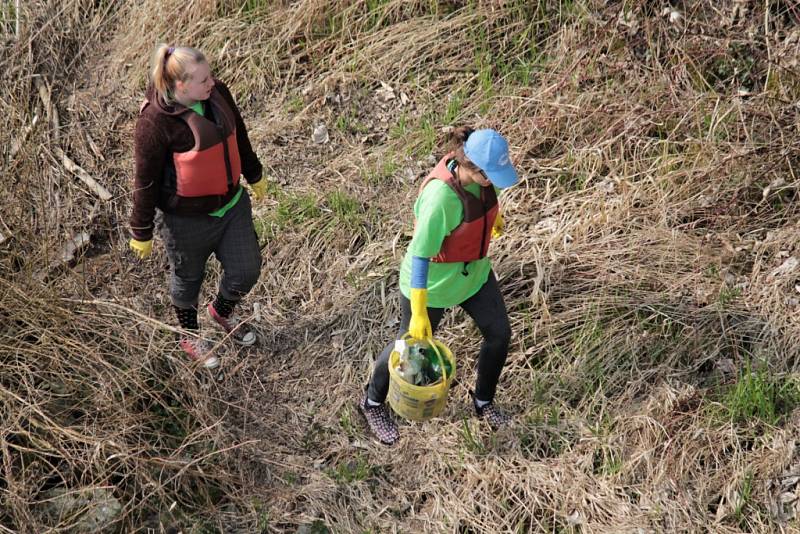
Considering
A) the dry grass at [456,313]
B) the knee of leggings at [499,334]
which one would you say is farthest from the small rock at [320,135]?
the knee of leggings at [499,334]

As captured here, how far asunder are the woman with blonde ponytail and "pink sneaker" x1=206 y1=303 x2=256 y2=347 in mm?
185

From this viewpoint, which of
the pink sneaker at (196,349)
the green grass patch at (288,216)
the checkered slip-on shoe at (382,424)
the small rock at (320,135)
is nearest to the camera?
the checkered slip-on shoe at (382,424)

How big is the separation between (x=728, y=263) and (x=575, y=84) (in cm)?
156

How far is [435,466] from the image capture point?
160 inches

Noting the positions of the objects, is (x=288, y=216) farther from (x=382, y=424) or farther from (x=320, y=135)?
(x=382, y=424)

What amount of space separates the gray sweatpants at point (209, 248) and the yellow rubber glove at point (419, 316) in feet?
3.68

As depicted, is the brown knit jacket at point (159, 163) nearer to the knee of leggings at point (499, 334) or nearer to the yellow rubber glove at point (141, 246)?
the yellow rubber glove at point (141, 246)

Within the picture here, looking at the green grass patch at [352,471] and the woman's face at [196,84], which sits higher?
the woman's face at [196,84]

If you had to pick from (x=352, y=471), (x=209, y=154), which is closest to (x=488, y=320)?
(x=352, y=471)

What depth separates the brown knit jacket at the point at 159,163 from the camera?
3682 millimetres

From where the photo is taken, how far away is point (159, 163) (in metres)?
3.76

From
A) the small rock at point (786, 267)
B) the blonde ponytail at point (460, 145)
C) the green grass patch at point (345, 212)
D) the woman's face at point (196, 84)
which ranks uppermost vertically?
the woman's face at point (196, 84)

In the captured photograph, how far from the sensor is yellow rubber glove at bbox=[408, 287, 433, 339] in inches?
137

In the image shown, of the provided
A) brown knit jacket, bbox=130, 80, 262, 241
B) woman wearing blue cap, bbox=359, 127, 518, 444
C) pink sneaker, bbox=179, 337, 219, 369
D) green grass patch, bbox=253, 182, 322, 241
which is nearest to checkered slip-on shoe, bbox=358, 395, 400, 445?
woman wearing blue cap, bbox=359, 127, 518, 444
